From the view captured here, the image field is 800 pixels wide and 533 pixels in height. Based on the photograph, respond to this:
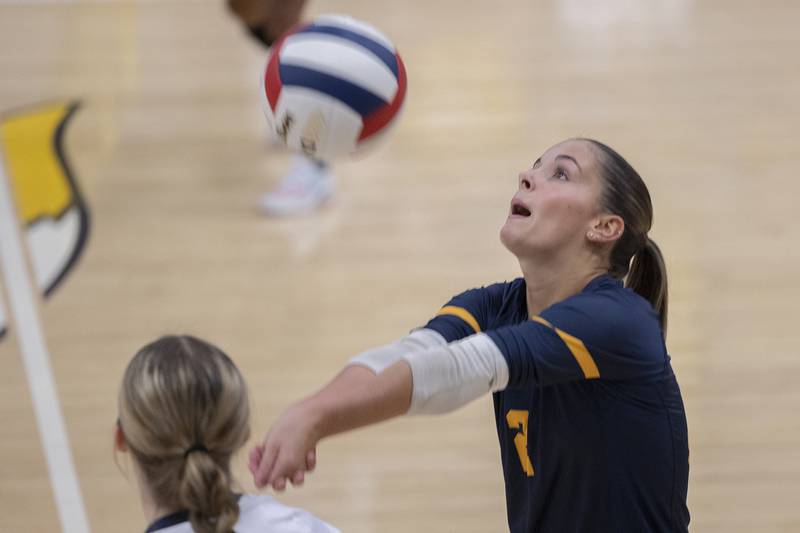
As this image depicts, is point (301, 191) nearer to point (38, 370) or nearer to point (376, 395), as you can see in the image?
point (38, 370)

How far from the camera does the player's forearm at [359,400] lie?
1.99 metres

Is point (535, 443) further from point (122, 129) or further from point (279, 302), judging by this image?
point (122, 129)

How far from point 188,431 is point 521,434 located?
0.73 m

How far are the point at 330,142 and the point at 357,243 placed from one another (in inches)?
95.6

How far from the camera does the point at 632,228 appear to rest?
245 centimetres

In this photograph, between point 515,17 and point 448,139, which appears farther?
point 515,17

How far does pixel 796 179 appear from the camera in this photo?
579 centimetres

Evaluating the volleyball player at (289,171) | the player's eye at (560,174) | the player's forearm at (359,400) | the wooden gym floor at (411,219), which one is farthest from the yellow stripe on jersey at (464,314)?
the volleyball player at (289,171)

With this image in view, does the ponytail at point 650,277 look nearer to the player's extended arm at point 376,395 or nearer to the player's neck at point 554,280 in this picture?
the player's neck at point 554,280

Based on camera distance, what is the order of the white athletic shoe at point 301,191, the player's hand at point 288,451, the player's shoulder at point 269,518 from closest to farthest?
the player's hand at point 288,451 < the player's shoulder at point 269,518 < the white athletic shoe at point 301,191

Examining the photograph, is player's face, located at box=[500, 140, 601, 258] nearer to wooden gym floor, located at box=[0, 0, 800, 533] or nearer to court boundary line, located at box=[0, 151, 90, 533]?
wooden gym floor, located at box=[0, 0, 800, 533]

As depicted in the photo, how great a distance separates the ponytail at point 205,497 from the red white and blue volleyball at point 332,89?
1193 millimetres

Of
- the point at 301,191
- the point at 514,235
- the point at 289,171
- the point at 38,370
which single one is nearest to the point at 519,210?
the point at 514,235

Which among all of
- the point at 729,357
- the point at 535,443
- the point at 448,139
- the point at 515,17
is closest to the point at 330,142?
the point at 535,443
